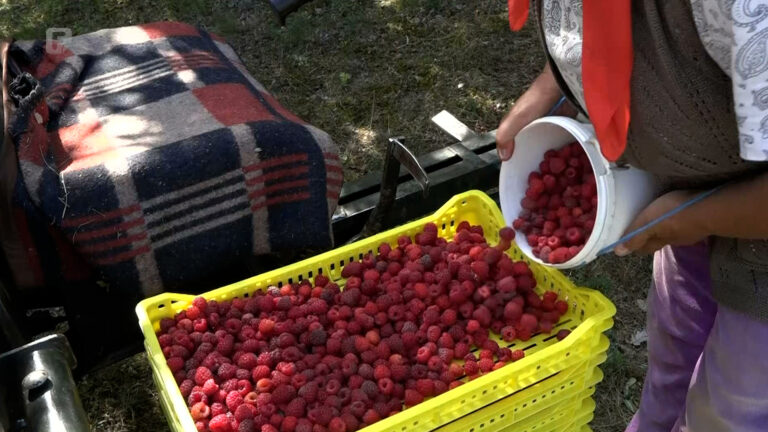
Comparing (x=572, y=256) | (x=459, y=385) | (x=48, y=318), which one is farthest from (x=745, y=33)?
(x=48, y=318)

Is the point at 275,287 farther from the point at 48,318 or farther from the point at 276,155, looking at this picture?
the point at 48,318

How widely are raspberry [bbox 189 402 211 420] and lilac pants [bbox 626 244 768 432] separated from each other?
866 millimetres

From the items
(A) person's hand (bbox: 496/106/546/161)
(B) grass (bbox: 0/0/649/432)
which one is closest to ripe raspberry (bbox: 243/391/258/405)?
(A) person's hand (bbox: 496/106/546/161)

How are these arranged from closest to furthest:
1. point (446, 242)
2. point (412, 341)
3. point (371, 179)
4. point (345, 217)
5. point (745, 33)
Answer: point (745, 33) < point (412, 341) < point (446, 242) < point (345, 217) < point (371, 179)

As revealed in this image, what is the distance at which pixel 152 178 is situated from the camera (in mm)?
1597

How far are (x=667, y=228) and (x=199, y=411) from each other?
886mm

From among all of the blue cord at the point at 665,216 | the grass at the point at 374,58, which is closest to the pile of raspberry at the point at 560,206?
the blue cord at the point at 665,216

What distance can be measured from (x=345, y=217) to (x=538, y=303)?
2.09 ft

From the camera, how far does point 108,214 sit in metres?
1.56

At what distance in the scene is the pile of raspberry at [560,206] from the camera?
4.39 feet

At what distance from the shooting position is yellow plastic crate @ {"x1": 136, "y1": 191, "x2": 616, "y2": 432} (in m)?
1.34

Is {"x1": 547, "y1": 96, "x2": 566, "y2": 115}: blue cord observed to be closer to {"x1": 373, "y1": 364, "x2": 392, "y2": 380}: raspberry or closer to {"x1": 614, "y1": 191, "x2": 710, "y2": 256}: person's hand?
{"x1": 614, "y1": 191, "x2": 710, "y2": 256}: person's hand

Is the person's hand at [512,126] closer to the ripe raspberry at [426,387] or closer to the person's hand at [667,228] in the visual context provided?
the person's hand at [667,228]

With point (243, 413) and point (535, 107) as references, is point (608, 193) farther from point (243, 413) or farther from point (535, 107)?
point (243, 413)
